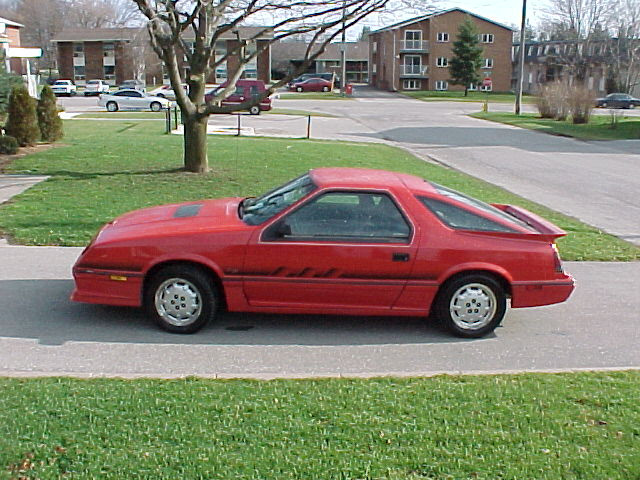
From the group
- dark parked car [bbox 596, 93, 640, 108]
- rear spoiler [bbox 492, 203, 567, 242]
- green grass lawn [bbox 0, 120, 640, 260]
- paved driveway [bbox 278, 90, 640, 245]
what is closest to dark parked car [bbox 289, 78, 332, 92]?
dark parked car [bbox 596, 93, 640, 108]

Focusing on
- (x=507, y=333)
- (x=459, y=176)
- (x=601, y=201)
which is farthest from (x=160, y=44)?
(x=507, y=333)

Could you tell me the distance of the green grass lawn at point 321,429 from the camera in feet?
12.7

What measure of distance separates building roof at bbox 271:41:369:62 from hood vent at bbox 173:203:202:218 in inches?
3117

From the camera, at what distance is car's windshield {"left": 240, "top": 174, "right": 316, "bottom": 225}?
655 cm

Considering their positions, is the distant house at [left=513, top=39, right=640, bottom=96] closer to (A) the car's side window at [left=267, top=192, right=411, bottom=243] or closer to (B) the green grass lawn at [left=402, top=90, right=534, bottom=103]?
(B) the green grass lawn at [left=402, top=90, right=534, bottom=103]

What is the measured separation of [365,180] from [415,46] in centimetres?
7607

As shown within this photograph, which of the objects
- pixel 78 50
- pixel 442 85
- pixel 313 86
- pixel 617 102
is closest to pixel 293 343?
pixel 617 102

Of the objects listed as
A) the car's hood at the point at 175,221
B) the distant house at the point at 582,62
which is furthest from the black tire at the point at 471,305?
the distant house at the point at 582,62

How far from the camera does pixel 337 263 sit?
6.33 metres

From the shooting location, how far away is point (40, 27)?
3620 inches

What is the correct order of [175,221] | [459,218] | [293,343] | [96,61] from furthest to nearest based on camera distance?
[96,61] < [175,221] < [459,218] < [293,343]

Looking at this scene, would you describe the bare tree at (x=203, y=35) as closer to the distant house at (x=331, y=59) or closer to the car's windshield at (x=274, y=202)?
the car's windshield at (x=274, y=202)

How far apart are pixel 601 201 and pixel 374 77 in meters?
77.0

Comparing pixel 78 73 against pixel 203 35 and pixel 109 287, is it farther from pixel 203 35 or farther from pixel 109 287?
pixel 109 287
